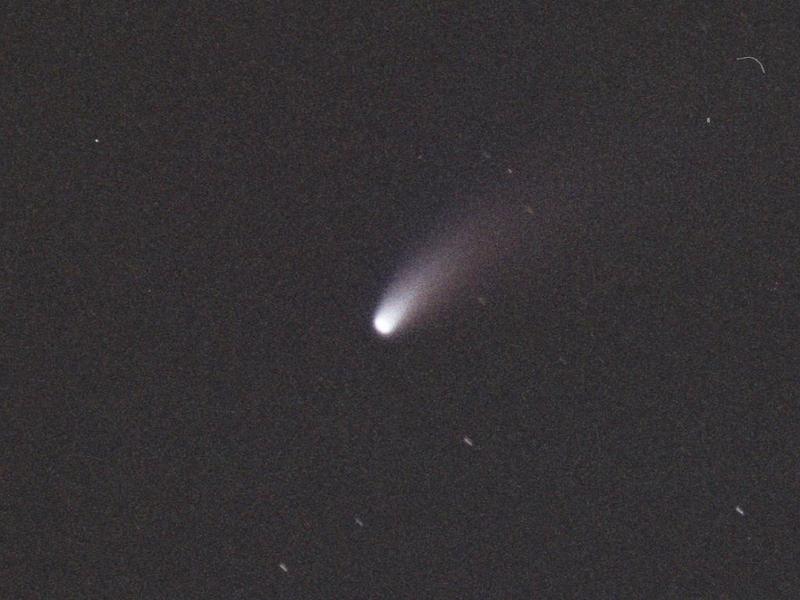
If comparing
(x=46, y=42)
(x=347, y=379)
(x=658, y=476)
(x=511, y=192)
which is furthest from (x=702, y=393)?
(x=46, y=42)

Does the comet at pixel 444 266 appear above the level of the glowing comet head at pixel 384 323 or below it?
above

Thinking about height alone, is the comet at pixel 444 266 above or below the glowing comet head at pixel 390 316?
above

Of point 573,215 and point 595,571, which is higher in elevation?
point 573,215

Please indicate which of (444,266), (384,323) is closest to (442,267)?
(444,266)

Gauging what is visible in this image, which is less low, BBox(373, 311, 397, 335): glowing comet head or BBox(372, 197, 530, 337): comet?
BBox(372, 197, 530, 337): comet

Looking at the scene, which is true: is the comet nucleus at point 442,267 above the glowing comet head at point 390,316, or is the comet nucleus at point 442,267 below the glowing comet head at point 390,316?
above

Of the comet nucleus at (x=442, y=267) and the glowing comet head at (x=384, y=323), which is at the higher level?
the comet nucleus at (x=442, y=267)

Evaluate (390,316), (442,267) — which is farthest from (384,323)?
(442,267)

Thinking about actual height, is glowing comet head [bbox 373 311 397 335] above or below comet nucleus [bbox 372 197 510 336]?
below

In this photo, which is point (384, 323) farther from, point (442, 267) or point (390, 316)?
point (442, 267)

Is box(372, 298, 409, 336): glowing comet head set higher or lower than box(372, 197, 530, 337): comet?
lower

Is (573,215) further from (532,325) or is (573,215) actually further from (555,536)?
(555,536)
